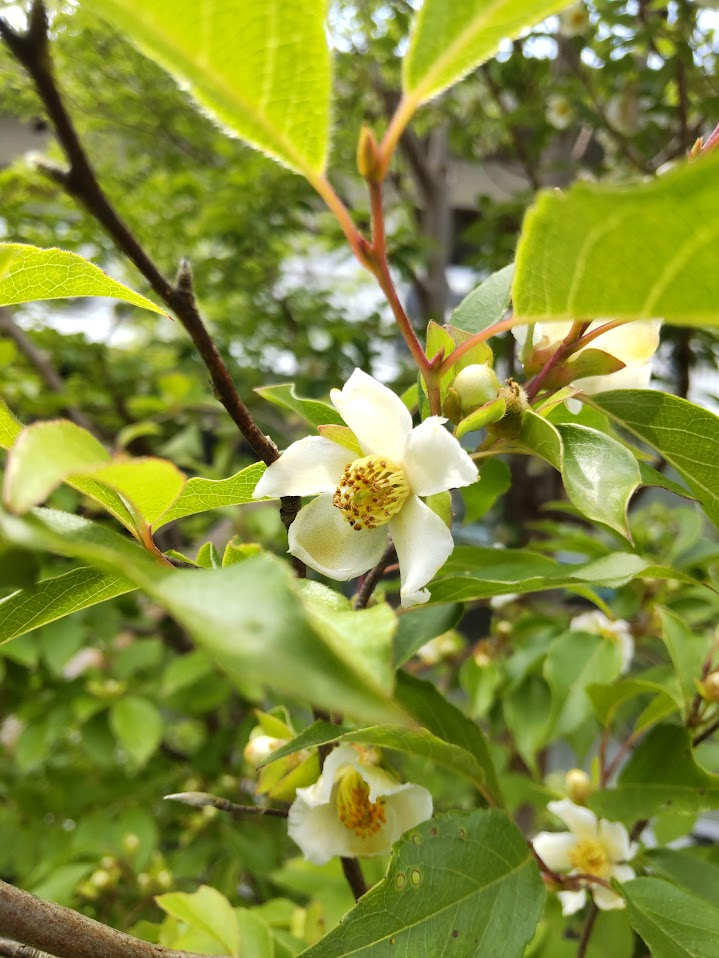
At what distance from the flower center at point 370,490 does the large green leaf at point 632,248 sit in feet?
0.52

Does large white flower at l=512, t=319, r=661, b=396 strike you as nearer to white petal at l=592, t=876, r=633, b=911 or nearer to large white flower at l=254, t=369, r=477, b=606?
large white flower at l=254, t=369, r=477, b=606

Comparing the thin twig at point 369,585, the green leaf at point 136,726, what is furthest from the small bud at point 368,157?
the green leaf at point 136,726

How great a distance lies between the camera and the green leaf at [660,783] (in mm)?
583

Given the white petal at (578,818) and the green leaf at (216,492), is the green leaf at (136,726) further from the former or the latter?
the green leaf at (216,492)

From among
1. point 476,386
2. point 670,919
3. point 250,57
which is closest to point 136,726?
point 670,919

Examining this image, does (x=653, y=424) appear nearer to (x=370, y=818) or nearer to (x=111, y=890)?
(x=370, y=818)

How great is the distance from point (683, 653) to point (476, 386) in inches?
16.6

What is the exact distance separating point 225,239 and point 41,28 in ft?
5.31

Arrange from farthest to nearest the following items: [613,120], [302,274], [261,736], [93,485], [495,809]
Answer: [302,274] < [613,120] < [261,736] < [495,809] < [93,485]

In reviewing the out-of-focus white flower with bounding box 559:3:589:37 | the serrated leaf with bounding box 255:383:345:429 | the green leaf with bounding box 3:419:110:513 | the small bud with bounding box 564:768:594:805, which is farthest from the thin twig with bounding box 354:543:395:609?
the out-of-focus white flower with bounding box 559:3:589:37

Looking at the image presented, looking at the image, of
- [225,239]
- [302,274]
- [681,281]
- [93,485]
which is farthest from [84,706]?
[302,274]

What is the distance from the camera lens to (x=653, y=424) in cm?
40

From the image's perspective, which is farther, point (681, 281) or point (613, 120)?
point (613, 120)

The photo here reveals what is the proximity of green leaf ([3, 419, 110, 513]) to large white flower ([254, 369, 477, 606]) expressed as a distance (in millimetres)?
140
